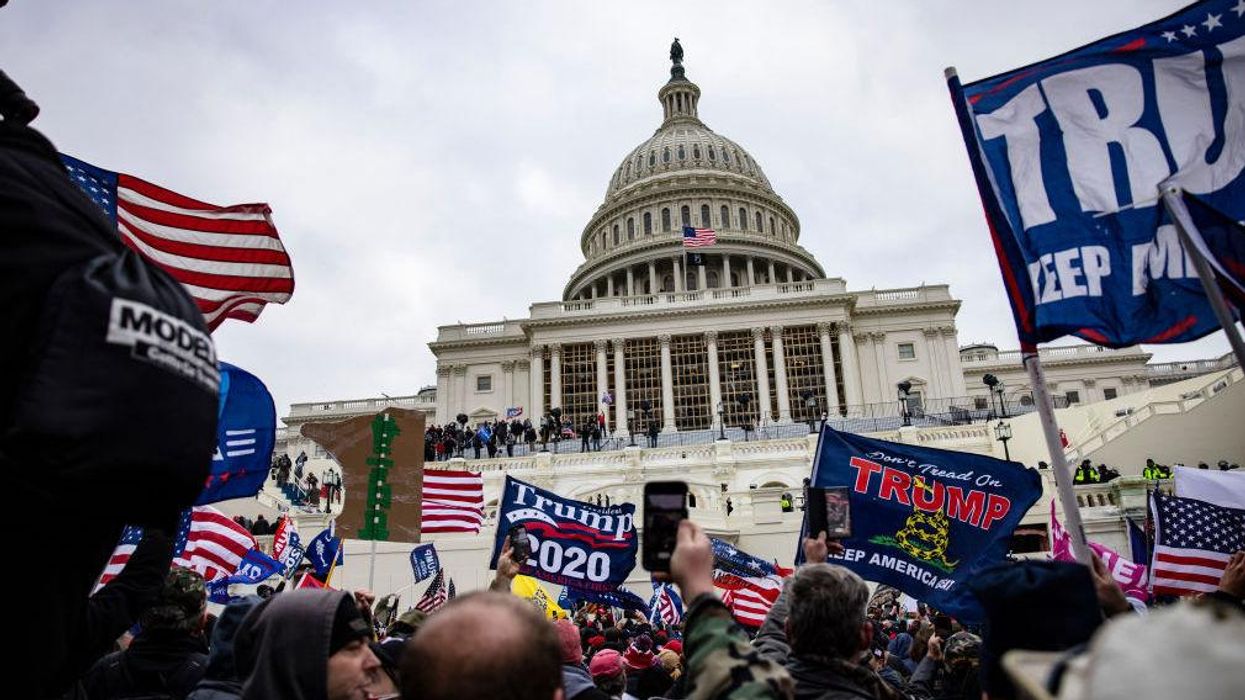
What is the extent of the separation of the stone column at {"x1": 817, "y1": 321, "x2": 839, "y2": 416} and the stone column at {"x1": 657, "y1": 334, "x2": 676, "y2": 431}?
9628mm

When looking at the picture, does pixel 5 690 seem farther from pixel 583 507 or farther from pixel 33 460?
pixel 583 507

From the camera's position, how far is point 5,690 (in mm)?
1755

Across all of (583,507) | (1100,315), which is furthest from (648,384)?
(1100,315)

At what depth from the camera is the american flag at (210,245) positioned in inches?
291

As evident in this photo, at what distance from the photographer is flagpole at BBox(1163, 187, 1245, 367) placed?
13.4ft

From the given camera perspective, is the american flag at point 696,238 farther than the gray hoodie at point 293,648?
Yes

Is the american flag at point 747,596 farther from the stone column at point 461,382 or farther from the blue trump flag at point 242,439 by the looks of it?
the stone column at point 461,382

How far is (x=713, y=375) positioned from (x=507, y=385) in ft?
47.6

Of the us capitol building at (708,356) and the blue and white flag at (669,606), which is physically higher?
the us capitol building at (708,356)

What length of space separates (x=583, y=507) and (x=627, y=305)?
156 feet

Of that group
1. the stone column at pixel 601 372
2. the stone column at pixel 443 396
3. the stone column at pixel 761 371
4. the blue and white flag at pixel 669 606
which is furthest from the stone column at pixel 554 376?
the blue and white flag at pixel 669 606

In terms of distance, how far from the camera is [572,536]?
10094 mm

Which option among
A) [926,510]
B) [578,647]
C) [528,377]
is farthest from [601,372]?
[578,647]

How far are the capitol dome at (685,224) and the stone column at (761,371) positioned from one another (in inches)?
567
